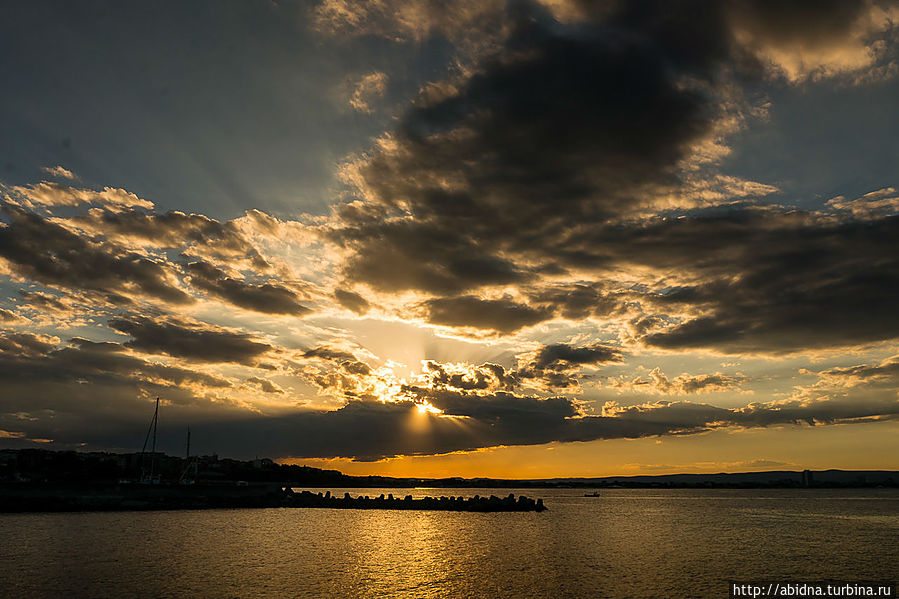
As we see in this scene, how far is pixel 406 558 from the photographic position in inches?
2507

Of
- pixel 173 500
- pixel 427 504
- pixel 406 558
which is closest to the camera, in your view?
pixel 406 558

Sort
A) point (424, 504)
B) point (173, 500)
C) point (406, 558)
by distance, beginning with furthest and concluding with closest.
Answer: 1. point (424, 504)
2. point (173, 500)
3. point (406, 558)

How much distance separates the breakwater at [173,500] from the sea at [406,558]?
14.1 meters

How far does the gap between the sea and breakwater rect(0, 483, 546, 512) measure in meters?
14.1

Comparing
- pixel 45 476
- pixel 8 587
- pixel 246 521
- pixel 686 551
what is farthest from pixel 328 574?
pixel 45 476

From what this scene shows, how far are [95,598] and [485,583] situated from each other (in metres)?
28.7

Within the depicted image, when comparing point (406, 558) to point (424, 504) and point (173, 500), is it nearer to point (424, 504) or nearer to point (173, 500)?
point (173, 500)

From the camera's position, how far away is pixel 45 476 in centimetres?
18950

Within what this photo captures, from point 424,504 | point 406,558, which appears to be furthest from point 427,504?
point 406,558

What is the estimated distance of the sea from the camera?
151 feet

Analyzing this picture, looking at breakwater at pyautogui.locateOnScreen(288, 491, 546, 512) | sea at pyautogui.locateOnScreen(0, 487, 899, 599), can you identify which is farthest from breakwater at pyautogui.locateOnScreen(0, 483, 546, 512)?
sea at pyautogui.locateOnScreen(0, 487, 899, 599)

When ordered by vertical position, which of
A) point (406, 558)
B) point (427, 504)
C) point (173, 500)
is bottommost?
point (427, 504)

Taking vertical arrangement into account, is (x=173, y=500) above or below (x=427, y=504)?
above

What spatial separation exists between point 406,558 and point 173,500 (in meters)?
93.0
